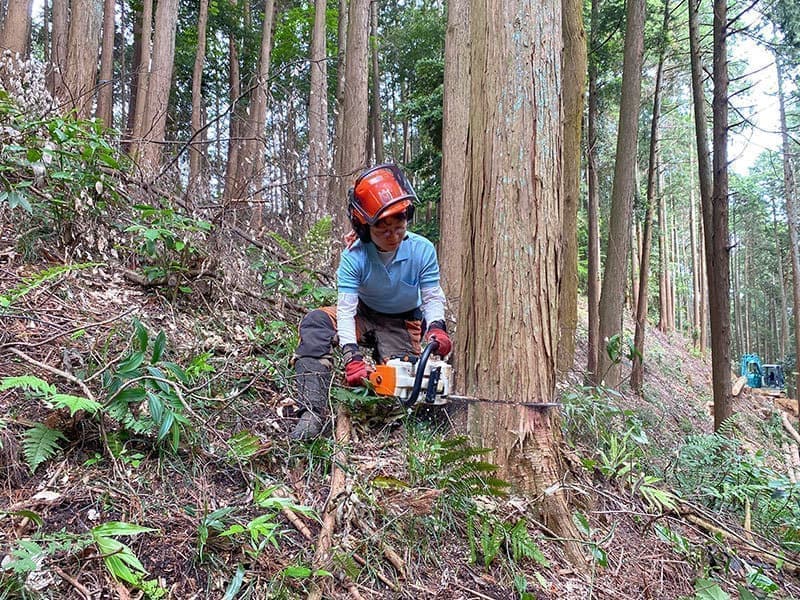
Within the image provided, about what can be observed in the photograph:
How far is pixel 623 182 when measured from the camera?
28.3 ft

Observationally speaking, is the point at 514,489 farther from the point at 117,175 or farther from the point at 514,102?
the point at 117,175

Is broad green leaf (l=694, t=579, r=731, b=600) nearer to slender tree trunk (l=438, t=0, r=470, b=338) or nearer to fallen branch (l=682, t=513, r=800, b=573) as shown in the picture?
fallen branch (l=682, t=513, r=800, b=573)

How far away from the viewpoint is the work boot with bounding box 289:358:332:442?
9.19 feet

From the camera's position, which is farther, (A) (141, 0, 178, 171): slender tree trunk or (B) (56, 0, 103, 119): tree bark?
(A) (141, 0, 178, 171): slender tree trunk

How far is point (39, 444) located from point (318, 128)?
25.5 ft

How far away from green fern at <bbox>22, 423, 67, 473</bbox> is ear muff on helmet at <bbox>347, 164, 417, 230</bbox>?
1.81 meters

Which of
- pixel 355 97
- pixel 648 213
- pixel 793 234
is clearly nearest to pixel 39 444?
pixel 355 97

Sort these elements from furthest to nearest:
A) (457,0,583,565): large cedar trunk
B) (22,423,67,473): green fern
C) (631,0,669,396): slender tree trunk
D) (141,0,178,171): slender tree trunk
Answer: (631,0,669,396): slender tree trunk < (141,0,178,171): slender tree trunk < (457,0,583,565): large cedar trunk < (22,423,67,473): green fern

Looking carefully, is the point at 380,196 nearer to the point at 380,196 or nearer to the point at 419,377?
the point at 380,196

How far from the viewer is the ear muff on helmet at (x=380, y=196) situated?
2.92 meters

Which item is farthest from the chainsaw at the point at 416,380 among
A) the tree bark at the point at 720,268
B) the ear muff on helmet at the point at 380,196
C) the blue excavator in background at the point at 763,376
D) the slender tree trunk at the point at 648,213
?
the blue excavator in background at the point at 763,376

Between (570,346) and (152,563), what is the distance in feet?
18.5

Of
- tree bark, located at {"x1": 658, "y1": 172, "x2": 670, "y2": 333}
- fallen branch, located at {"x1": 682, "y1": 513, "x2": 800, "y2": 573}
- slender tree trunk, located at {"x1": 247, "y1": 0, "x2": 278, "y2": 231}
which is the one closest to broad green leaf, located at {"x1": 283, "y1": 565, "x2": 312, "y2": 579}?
fallen branch, located at {"x1": 682, "y1": 513, "x2": 800, "y2": 573}

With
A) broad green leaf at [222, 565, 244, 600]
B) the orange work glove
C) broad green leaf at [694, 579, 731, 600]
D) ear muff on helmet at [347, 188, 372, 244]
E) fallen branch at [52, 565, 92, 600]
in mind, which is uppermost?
ear muff on helmet at [347, 188, 372, 244]
